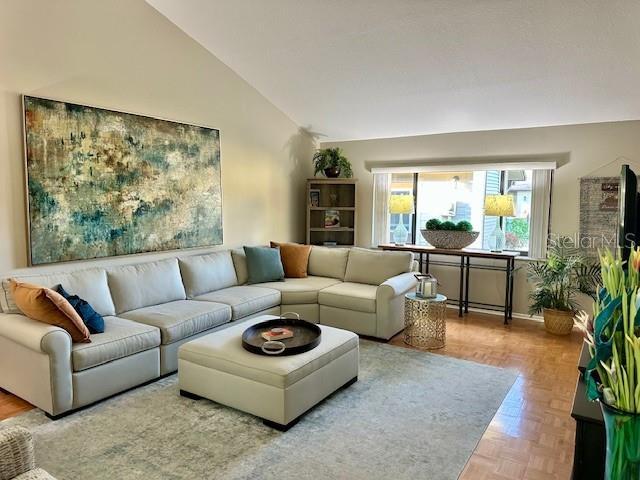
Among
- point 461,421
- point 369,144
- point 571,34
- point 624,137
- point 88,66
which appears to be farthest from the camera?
point 369,144

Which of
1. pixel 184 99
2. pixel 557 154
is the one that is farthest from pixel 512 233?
pixel 184 99

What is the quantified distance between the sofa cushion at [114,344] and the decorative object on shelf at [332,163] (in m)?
3.39

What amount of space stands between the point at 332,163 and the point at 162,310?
313 centimetres

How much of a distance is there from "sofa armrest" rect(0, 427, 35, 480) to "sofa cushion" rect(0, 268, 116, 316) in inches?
75.8

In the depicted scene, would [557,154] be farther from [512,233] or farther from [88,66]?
[88,66]

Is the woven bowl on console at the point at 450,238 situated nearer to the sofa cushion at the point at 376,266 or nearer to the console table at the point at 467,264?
the console table at the point at 467,264

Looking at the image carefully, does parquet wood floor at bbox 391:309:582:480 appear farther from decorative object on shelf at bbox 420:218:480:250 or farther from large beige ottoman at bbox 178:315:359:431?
large beige ottoman at bbox 178:315:359:431

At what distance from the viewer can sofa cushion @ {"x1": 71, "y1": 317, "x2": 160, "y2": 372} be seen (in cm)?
285

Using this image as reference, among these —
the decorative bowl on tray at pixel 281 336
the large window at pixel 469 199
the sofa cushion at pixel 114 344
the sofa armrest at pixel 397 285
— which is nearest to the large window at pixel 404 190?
the large window at pixel 469 199

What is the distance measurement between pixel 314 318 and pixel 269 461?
7.60 ft

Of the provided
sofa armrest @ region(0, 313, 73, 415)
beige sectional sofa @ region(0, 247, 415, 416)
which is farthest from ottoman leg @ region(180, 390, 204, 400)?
sofa armrest @ region(0, 313, 73, 415)

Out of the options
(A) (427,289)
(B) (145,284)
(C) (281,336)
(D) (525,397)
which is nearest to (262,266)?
(B) (145,284)

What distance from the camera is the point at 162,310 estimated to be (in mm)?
3715

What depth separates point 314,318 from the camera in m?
4.65
